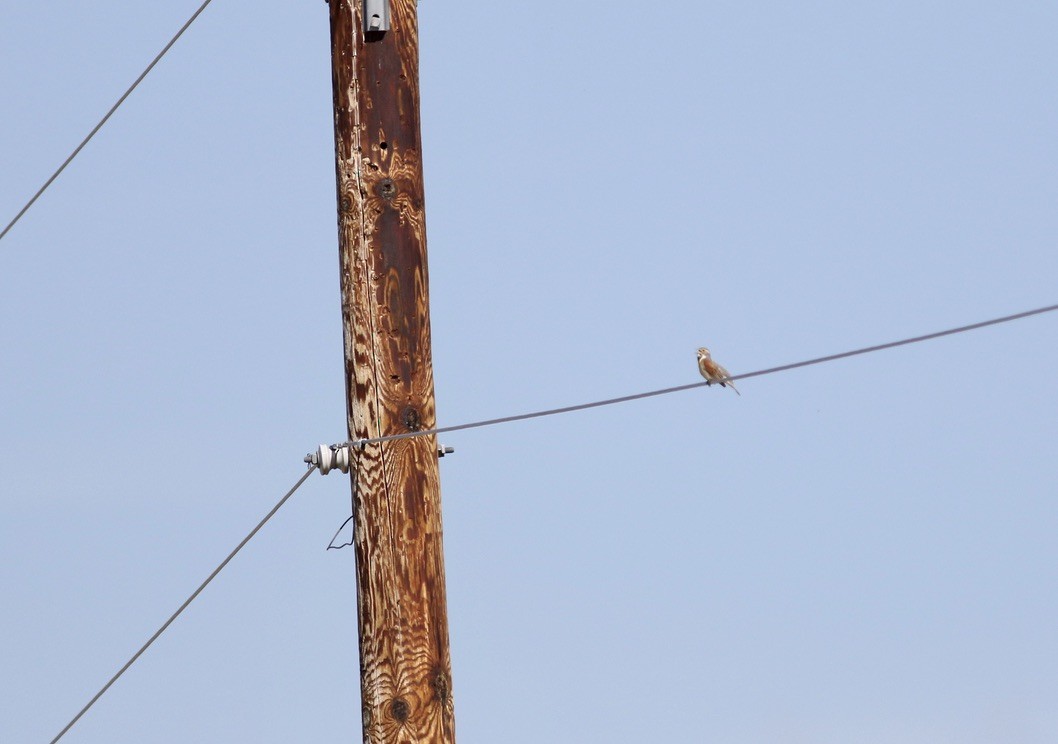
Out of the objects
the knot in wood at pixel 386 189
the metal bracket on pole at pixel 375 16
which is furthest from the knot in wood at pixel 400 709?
the metal bracket on pole at pixel 375 16

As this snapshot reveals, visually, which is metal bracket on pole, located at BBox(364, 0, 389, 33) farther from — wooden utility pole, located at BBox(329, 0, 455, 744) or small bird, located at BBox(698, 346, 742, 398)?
small bird, located at BBox(698, 346, 742, 398)

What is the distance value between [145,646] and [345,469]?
210 cm

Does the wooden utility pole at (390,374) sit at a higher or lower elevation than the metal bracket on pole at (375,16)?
lower

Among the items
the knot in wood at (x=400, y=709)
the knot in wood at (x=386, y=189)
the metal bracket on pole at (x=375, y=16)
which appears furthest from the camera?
the metal bracket on pole at (x=375, y=16)

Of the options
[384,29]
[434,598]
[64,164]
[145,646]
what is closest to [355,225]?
[384,29]

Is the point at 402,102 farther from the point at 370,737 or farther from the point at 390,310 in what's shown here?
the point at 370,737

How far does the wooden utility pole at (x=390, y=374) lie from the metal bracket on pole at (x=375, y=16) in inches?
0.5

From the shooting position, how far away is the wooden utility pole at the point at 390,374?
6.73m

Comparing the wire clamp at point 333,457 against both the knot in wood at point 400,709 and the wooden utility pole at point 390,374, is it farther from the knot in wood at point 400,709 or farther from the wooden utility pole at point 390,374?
the knot in wood at point 400,709

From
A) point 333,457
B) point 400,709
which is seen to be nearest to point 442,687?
point 400,709

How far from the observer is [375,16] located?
7246 mm

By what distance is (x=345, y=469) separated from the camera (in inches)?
279

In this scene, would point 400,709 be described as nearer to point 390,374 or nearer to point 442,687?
point 442,687

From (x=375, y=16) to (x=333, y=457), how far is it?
6.25 ft
